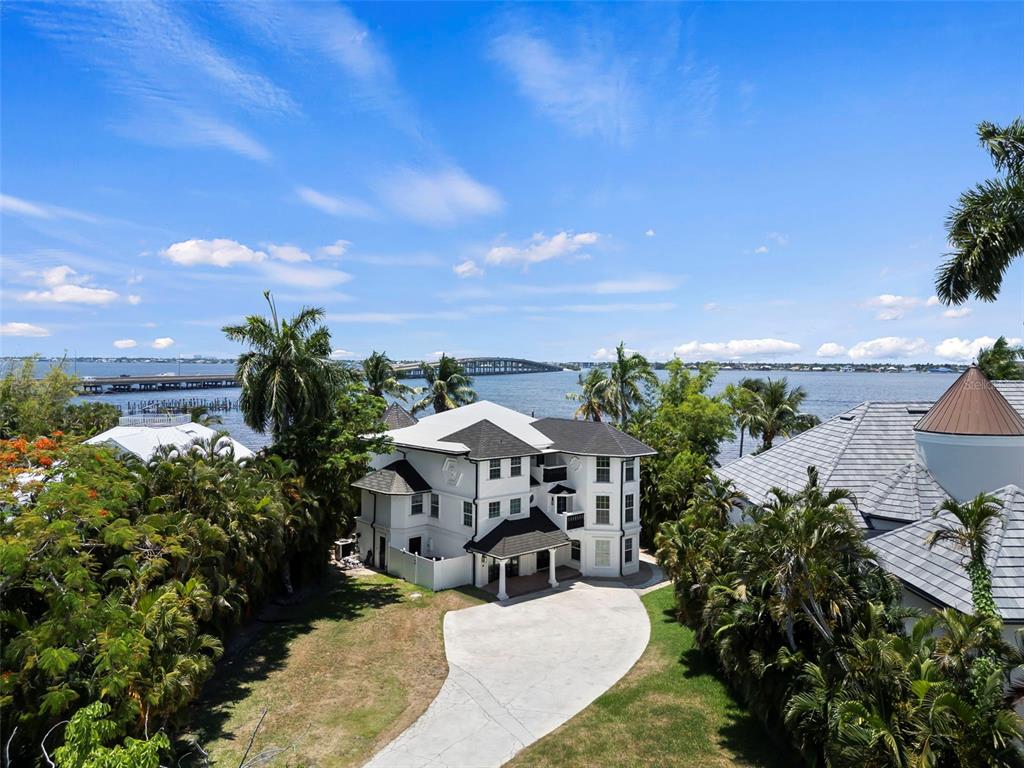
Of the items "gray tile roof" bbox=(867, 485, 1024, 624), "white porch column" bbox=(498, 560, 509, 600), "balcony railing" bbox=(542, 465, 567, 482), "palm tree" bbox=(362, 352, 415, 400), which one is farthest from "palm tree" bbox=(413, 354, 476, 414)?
"gray tile roof" bbox=(867, 485, 1024, 624)

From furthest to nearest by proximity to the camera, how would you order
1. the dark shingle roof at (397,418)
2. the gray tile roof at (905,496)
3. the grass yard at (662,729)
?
the dark shingle roof at (397,418) → the gray tile roof at (905,496) → the grass yard at (662,729)

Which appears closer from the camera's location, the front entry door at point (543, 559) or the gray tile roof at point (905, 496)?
the gray tile roof at point (905, 496)

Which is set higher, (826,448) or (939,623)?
(826,448)

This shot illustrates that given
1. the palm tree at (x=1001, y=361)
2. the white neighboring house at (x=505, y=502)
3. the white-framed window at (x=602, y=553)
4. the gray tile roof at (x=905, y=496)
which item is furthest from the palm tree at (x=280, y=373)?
the palm tree at (x=1001, y=361)

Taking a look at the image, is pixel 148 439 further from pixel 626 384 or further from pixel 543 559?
pixel 626 384

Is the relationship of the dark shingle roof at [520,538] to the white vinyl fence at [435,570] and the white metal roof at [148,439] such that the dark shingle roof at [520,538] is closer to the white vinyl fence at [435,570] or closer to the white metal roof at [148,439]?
the white vinyl fence at [435,570]

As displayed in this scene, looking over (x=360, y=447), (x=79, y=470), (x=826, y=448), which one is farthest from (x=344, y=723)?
(x=826, y=448)

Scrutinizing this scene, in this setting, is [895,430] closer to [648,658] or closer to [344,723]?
[648,658]
